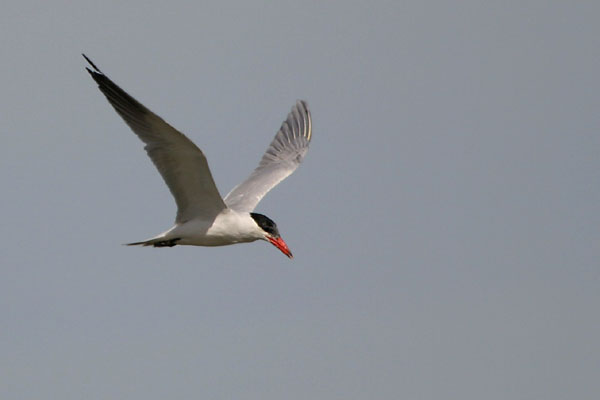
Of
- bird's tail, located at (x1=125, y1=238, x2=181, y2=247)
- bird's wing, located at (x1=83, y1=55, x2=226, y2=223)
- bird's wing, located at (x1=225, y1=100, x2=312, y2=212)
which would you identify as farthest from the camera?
bird's wing, located at (x1=225, y1=100, x2=312, y2=212)

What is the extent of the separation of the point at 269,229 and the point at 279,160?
3.71 m

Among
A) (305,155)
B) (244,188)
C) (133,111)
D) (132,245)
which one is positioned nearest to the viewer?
(133,111)

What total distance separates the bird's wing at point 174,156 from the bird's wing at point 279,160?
71.4 inches

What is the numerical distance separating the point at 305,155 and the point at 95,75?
610cm

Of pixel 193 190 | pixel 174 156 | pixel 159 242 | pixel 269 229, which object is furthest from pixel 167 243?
pixel 174 156

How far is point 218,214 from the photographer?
16.0 metres

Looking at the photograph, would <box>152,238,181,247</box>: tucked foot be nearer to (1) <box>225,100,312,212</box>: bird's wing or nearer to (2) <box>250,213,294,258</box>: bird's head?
(2) <box>250,213,294,258</box>: bird's head

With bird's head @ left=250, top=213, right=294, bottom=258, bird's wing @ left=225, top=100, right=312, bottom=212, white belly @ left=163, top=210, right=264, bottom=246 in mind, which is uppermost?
bird's wing @ left=225, top=100, right=312, bottom=212

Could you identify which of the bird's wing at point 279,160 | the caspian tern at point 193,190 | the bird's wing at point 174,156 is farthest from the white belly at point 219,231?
the bird's wing at point 279,160

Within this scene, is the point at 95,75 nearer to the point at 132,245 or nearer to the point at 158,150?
the point at 158,150

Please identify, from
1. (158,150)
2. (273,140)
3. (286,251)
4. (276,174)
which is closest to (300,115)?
(273,140)

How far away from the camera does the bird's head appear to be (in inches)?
637

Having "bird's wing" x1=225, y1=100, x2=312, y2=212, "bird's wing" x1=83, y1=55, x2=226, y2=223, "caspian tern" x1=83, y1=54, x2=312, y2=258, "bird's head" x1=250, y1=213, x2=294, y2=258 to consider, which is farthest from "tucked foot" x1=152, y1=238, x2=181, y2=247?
"bird's wing" x1=225, y1=100, x2=312, y2=212

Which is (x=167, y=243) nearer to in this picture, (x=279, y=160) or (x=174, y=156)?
(x=174, y=156)
